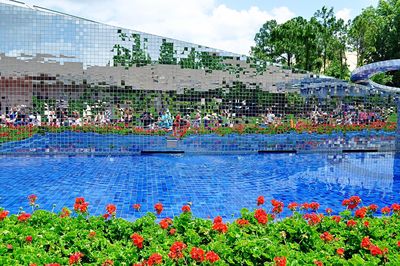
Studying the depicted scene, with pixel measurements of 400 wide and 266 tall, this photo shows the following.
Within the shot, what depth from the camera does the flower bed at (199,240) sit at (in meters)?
2.66

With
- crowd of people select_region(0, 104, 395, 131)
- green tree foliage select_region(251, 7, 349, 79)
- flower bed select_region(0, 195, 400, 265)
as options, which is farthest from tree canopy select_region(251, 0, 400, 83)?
flower bed select_region(0, 195, 400, 265)

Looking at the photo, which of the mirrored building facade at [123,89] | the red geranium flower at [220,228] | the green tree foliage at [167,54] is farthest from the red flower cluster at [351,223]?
the green tree foliage at [167,54]

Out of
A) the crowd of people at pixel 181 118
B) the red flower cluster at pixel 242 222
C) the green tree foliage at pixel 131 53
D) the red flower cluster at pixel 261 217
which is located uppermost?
the green tree foliage at pixel 131 53

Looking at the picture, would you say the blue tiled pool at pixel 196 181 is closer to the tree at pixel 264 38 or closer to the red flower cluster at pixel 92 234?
the red flower cluster at pixel 92 234

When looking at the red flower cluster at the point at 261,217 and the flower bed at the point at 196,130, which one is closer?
the red flower cluster at the point at 261,217

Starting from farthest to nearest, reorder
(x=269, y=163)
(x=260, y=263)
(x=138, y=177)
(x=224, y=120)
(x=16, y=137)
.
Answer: (x=224, y=120) → (x=16, y=137) → (x=269, y=163) → (x=138, y=177) → (x=260, y=263)

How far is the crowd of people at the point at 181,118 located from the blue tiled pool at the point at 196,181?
1.12m

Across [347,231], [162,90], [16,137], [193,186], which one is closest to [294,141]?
[162,90]

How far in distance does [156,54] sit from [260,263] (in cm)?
1002

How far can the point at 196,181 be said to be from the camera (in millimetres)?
8422

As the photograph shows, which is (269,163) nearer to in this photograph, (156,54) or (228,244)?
(156,54)

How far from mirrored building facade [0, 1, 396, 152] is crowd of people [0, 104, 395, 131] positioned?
30mm

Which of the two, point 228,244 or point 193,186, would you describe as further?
point 193,186

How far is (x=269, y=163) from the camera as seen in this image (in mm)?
10875
